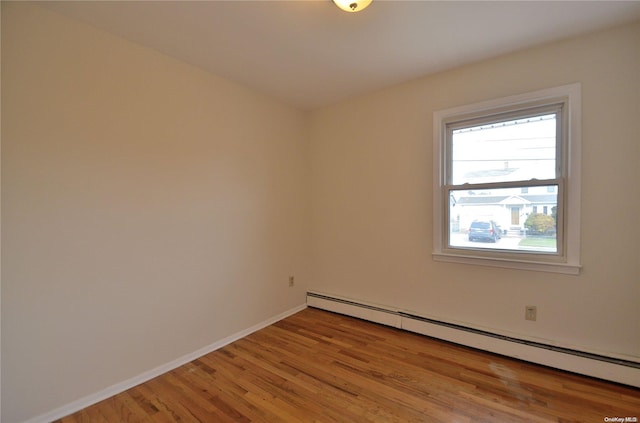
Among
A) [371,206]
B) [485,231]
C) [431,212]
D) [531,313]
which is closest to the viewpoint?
[531,313]

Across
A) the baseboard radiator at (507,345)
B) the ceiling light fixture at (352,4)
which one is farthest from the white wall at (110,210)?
the ceiling light fixture at (352,4)

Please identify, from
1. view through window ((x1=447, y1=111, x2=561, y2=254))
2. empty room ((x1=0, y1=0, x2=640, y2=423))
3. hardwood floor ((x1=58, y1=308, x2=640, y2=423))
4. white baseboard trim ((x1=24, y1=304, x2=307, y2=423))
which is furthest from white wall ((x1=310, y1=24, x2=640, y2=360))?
white baseboard trim ((x1=24, y1=304, x2=307, y2=423))

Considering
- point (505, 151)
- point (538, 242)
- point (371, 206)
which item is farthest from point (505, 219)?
point (371, 206)

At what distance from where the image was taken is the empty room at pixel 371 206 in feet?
5.47

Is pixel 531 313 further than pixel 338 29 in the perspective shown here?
Yes

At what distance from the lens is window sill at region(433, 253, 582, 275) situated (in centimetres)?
205

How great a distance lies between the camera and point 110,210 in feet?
6.25

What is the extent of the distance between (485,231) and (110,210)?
2.98 meters

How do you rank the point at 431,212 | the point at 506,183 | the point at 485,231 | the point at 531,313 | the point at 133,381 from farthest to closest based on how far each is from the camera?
the point at 431,212 < the point at 485,231 < the point at 506,183 < the point at 531,313 < the point at 133,381

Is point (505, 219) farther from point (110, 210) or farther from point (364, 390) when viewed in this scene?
point (110, 210)

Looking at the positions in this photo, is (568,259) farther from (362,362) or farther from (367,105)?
(367,105)

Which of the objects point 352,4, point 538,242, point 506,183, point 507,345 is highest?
point 352,4

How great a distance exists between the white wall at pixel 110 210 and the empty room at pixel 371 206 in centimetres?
1

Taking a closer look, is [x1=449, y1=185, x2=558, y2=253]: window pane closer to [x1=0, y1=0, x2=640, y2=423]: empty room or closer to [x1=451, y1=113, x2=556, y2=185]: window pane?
[x1=0, y1=0, x2=640, y2=423]: empty room
